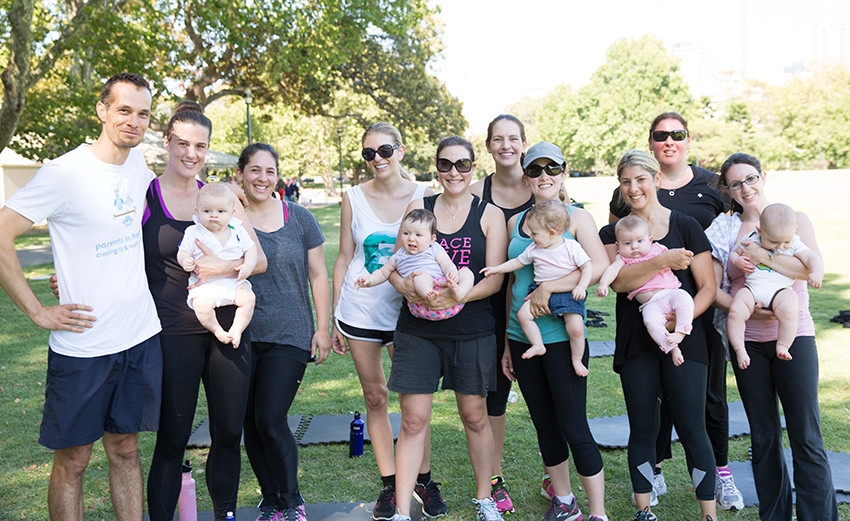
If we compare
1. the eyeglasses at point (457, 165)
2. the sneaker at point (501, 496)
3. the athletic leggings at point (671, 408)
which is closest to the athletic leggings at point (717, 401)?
the athletic leggings at point (671, 408)

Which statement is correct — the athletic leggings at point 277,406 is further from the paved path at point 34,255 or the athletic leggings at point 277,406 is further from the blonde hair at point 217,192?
the paved path at point 34,255

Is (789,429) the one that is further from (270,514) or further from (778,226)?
(270,514)

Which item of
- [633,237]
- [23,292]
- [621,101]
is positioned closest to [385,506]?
[633,237]

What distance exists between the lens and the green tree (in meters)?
64.1

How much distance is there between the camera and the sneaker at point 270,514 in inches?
145

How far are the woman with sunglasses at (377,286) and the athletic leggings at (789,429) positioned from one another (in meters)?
1.85

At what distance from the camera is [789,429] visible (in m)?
3.28

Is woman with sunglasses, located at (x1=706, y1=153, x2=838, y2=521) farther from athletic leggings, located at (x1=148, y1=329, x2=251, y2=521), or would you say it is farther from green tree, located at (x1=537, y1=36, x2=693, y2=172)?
green tree, located at (x1=537, y1=36, x2=693, y2=172)

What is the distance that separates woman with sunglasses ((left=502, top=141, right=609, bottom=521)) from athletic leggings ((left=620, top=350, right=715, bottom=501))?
0.75 feet

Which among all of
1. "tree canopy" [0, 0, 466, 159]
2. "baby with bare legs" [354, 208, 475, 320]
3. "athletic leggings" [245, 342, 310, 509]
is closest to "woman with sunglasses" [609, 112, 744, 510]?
"baby with bare legs" [354, 208, 475, 320]

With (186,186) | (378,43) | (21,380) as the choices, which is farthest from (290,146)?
(186,186)

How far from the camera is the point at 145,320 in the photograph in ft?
10.1

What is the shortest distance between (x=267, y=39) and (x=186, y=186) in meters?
16.7

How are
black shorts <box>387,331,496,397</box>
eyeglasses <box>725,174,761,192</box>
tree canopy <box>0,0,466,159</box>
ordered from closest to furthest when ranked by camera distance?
eyeglasses <box>725,174,761,192</box>
black shorts <box>387,331,496,397</box>
tree canopy <box>0,0,466,159</box>
